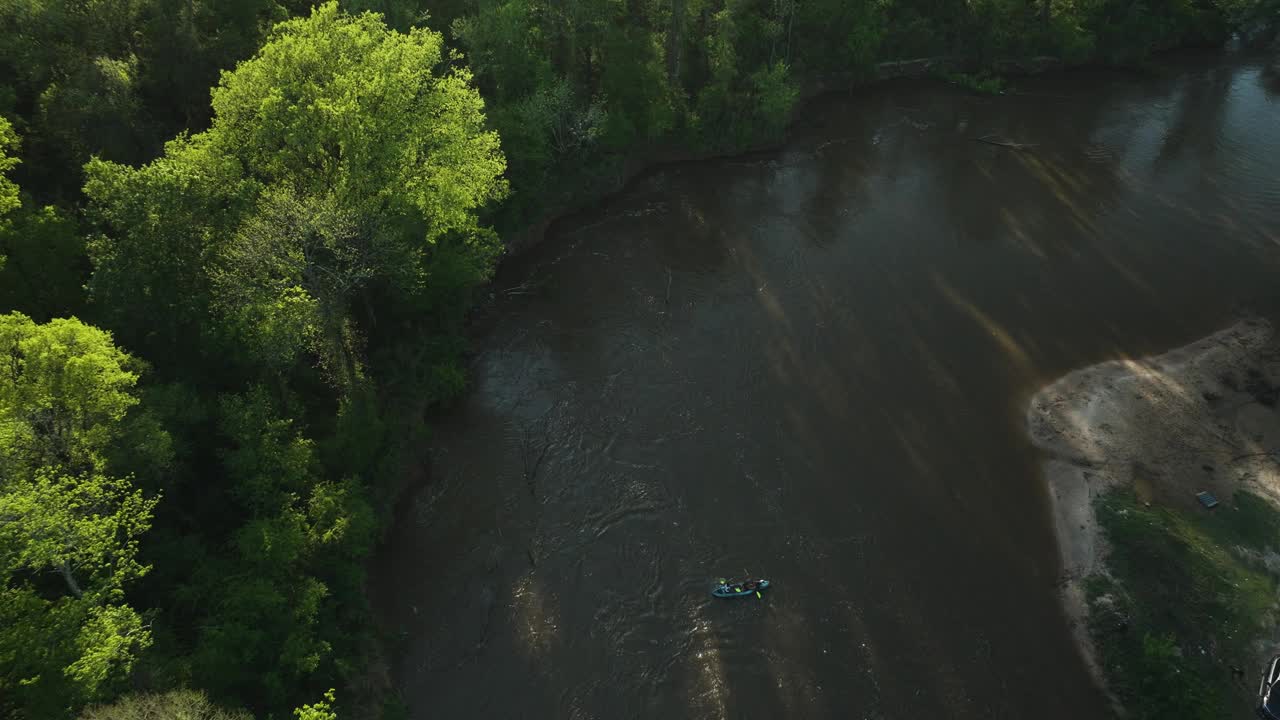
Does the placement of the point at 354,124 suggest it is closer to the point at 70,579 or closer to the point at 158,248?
the point at 158,248

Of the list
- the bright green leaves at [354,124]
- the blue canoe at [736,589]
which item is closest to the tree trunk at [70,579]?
the bright green leaves at [354,124]

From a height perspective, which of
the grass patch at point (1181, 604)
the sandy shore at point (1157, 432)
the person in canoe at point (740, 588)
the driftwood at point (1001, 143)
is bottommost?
the grass patch at point (1181, 604)

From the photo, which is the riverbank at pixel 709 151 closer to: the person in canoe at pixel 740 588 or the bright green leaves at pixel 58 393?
the person in canoe at pixel 740 588

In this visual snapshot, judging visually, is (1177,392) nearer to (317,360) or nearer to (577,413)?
(577,413)

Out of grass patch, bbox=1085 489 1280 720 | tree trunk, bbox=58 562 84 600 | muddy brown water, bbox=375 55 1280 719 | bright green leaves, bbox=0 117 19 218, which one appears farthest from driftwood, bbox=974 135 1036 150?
tree trunk, bbox=58 562 84 600

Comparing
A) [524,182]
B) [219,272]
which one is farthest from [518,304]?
[219,272]

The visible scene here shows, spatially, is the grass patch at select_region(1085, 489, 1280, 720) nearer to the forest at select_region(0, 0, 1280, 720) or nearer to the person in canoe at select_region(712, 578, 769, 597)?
the person in canoe at select_region(712, 578, 769, 597)
